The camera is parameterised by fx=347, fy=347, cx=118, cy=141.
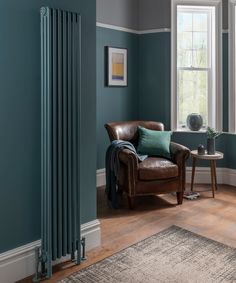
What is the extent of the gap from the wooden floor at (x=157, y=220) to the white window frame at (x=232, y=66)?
107 cm

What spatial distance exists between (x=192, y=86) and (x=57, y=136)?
10.4 feet

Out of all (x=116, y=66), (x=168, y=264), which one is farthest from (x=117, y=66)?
(x=168, y=264)

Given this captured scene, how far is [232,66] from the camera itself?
15.7 feet

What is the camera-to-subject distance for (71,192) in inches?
98.7

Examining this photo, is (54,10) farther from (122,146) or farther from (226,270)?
(226,270)

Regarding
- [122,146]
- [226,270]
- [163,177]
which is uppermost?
[122,146]

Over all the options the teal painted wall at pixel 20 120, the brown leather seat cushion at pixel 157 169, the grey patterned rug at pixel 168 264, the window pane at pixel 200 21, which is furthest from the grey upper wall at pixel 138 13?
the grey patterned rug at pixel 168 264

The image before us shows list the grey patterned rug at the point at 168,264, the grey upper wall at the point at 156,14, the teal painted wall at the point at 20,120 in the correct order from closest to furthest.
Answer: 1. the teal painted wall at the point at 20,120
2. the grey patterned rug at the point at 168,264
3. the grey upper wall at the point at 156,14

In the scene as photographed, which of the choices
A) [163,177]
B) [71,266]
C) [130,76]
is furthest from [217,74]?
[71,266]

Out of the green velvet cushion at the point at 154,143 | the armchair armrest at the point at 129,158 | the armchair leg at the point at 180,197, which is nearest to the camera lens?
the armchair armrest at the point at 129,158

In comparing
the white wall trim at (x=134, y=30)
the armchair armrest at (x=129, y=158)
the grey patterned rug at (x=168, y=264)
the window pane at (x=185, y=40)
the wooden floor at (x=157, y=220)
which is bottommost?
the grey patterned rug at (x=168, y=264)

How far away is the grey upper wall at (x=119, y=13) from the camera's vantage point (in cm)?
466

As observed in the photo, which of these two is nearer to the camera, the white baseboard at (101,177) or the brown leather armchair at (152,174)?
the brown leather armchair at (152,174)

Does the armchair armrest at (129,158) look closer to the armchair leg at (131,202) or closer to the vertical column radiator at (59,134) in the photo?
the armchair leg at (131,202)
